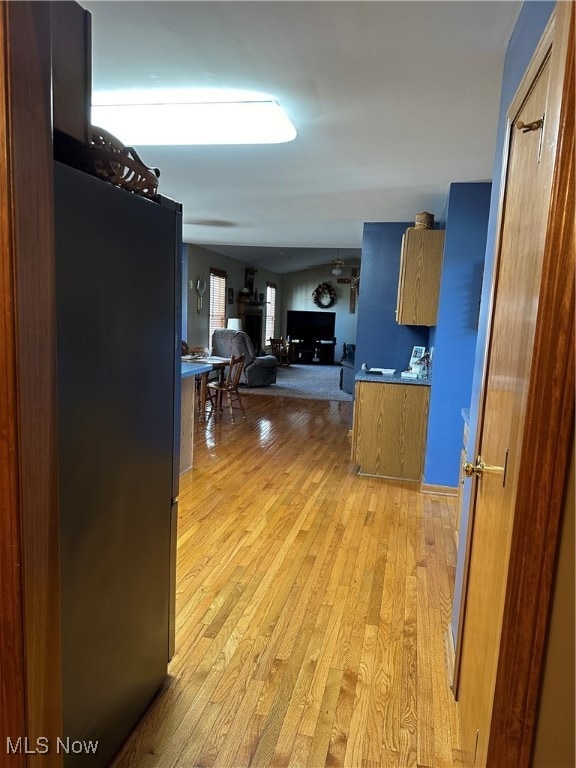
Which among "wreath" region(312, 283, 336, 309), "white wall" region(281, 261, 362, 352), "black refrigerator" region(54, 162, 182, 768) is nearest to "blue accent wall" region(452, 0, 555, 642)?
"black refrigerator" region(54, 162, 182, 768)

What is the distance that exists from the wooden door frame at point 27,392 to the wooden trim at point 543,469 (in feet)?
3.07

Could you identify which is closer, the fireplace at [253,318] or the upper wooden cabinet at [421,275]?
the upper wooden cabinet at [421,275]

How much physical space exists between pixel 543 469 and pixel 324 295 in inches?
512

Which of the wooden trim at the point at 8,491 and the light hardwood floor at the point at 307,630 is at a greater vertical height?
the wooden trim at the point at 8,491

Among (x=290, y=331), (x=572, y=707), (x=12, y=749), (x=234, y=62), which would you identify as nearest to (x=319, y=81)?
(x=234, y=62)

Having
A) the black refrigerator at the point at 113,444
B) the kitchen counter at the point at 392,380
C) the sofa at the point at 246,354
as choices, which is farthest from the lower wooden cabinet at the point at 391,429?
the sofa at the point at 246,354

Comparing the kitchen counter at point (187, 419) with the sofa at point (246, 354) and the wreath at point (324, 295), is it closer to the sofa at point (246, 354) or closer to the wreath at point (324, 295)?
the sofa at point (246, 354)

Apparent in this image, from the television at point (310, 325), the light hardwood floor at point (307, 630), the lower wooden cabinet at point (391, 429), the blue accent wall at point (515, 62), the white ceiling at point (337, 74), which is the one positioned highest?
the white ceiling at point (337, 74)

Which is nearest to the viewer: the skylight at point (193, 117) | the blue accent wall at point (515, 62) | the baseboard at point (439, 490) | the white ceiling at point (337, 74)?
the blue accent wall at point (515, 62)

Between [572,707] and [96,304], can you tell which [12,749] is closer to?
[96,304]

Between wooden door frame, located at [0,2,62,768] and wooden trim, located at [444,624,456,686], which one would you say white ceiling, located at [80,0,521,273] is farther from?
wooden trim, located at [444,624,456,686]

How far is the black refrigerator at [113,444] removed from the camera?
3.72 ft

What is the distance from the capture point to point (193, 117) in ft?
7.99

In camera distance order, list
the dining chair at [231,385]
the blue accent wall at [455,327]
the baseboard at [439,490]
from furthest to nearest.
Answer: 1. the dining chair at [231,385]
2. the baseboard at [439,490]
3. the blue accent wall at [455,327]
